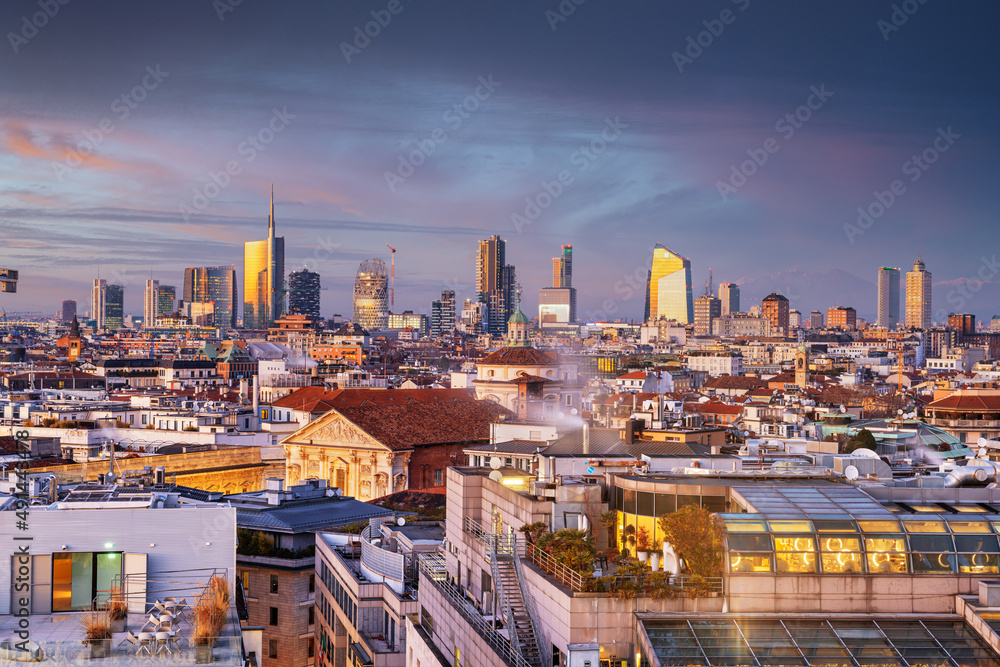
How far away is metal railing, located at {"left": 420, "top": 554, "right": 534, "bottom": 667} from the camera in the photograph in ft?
50.8

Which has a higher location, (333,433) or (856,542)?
(856,542)

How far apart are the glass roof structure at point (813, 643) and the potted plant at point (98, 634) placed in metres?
6.92

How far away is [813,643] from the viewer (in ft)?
46.9

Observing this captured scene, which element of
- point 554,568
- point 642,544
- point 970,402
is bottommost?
point 970,402

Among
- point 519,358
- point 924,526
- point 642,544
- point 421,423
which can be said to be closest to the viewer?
point 924,526

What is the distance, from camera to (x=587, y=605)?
1455 cm

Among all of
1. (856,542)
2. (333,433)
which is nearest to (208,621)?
(856,542)

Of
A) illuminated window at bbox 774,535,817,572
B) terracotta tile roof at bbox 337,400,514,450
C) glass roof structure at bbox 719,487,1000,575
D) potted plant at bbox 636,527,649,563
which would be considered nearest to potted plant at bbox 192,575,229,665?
potted plant at bbox 636,527,649,563

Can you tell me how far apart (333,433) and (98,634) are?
45720 mm

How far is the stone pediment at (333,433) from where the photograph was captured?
6000 cm

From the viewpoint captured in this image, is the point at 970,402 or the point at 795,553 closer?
the point at 795,553

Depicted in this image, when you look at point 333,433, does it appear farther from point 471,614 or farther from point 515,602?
point 515,602

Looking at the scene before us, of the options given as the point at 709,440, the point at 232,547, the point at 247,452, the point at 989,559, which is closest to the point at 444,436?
the point at 247,452

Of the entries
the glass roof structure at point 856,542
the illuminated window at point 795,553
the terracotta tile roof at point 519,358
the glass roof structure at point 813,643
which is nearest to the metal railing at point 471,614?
the glass roof structure at point 813,643
